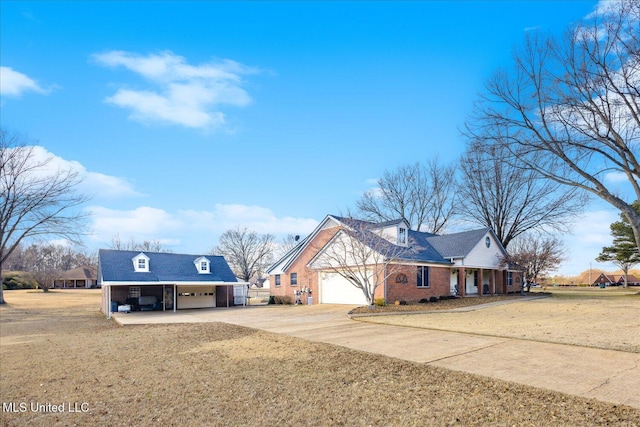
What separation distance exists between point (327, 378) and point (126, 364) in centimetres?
556

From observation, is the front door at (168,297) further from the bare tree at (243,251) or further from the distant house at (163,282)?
the bare tree at (243,251)

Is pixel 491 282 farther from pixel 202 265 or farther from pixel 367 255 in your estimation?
pixel 202 265

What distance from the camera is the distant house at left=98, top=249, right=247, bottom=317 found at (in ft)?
86.3

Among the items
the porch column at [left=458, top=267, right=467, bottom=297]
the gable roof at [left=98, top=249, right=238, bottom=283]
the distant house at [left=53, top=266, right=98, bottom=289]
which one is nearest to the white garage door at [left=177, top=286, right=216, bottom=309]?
the gable roof at [left=98, top=249, right=238, bottom=283]

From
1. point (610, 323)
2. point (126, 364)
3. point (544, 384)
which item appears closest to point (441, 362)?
point (544, 384)

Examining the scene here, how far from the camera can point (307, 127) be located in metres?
20.4

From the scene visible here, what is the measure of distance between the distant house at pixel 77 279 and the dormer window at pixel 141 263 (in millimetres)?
50375

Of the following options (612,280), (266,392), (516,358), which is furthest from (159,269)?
(612,280)

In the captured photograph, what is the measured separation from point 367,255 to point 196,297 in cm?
1399

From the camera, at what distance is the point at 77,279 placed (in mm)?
71438

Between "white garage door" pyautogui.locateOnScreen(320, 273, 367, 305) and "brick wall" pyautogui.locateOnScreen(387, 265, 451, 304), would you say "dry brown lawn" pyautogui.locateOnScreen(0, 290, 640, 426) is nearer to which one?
"brick wall" pyautogui.locateOnScreen(387, 265, 451, 304)

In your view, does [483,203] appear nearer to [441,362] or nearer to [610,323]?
[610,323]

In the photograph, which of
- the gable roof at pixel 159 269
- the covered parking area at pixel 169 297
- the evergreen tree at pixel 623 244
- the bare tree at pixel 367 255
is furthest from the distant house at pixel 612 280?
the gable roof at pixel 159 269

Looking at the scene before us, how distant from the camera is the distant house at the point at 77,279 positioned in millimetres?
70812
